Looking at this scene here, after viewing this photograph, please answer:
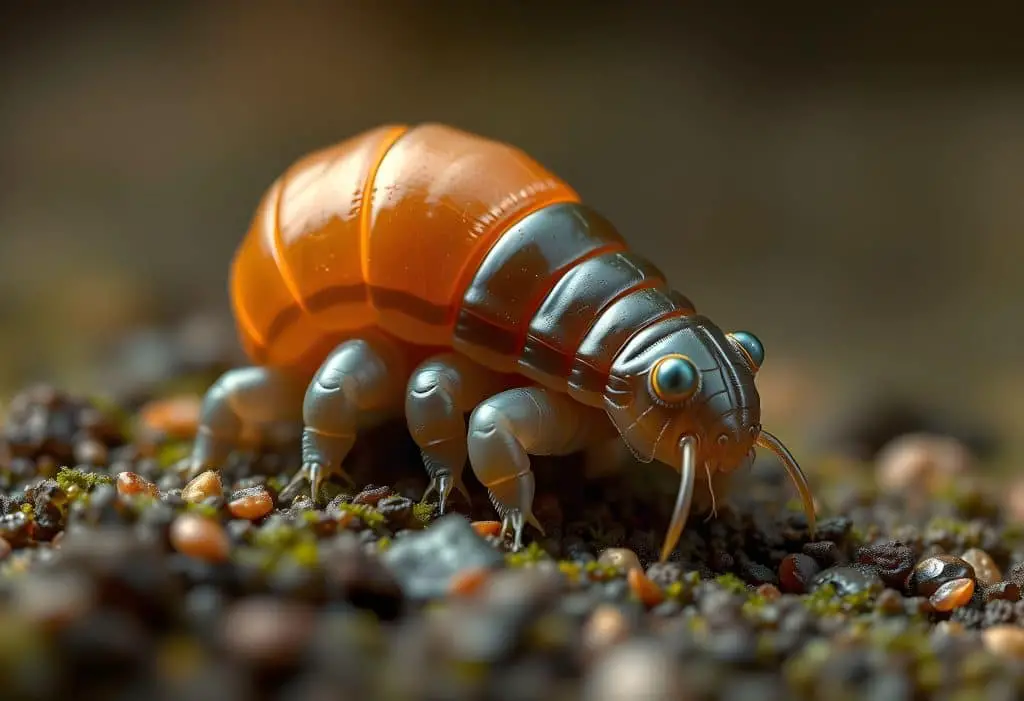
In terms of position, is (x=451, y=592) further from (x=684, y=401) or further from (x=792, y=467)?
(x=792, y=467)

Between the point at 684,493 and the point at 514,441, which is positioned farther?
the point at 514,441

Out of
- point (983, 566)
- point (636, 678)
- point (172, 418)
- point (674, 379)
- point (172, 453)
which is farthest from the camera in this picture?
point (172, 418)

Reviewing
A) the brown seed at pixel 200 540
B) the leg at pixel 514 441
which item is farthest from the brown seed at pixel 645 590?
the brown seed at pixel 200 540

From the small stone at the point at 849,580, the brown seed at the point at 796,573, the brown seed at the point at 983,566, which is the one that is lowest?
the brown seed at the point at 983,566

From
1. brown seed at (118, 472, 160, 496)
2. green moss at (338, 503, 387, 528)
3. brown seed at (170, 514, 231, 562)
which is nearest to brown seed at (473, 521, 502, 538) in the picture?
green moss at (338, 503, 387, 528)

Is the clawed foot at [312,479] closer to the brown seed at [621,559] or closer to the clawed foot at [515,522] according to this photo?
the clawed foot at [515,522]

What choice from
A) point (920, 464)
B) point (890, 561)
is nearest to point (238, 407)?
point (890, 561)

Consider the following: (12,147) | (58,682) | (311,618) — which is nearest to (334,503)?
(311,618)
